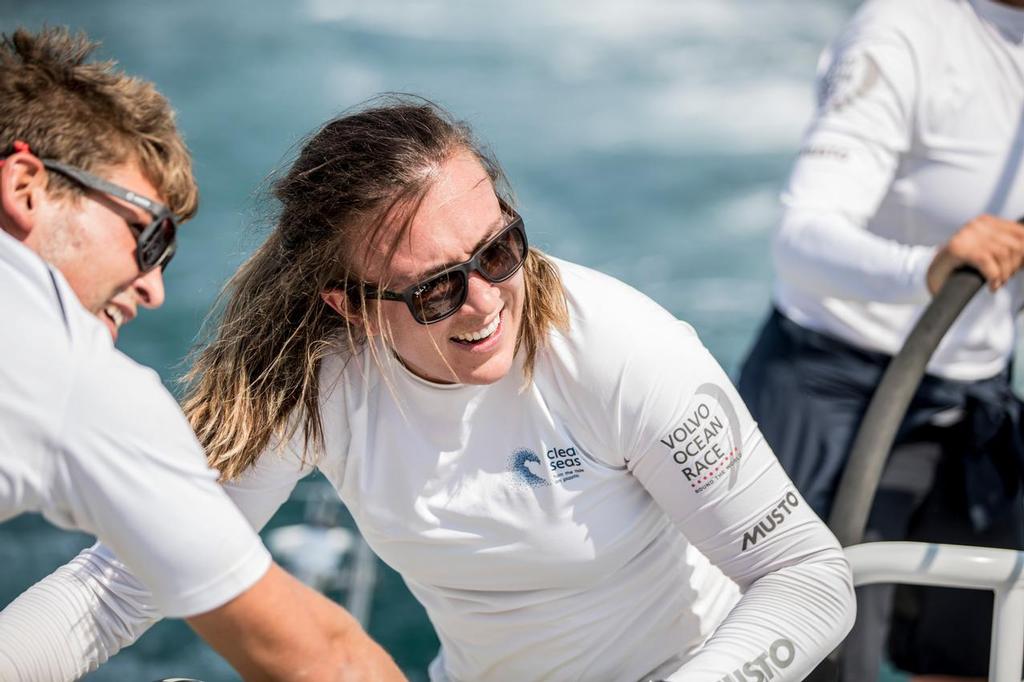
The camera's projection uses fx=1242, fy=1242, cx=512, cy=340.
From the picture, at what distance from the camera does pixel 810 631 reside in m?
1.45

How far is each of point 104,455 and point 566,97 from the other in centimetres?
675

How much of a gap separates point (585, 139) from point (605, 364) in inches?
234

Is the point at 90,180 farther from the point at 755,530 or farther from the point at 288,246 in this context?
the point at 755,530

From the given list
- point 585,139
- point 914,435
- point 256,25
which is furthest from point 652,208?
point 914,435

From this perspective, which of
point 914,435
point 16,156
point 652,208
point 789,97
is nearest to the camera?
point 16,156

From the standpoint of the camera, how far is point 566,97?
756 cm

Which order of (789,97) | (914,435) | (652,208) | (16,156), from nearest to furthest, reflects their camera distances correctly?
(16,156) < (914,435) < (652,208) < (789,97)

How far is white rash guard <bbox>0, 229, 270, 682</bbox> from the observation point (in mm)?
1021

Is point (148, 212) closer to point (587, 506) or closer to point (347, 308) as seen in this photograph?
point (347, 308)

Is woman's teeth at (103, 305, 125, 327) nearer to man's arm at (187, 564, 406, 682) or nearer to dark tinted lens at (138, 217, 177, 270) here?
dark tinted lens at (138, 217, 177, 270)

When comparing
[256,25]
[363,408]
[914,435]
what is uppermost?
[363,408]

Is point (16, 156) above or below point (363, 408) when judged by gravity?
above

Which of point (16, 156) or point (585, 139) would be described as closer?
point (16, 156)

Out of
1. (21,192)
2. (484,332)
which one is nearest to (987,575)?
(484,332)
